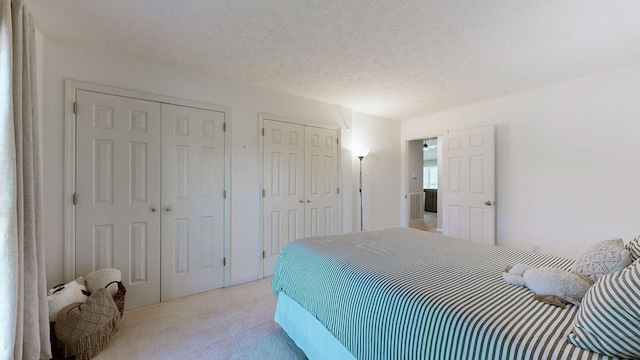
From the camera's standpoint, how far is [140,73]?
2.46 meters

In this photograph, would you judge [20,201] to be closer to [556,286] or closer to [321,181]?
[556,286]

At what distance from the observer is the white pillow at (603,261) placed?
1.12 metres

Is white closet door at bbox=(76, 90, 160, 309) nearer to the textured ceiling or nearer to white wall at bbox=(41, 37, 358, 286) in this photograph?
white wall at bbox=(41, 37, 358, 286)

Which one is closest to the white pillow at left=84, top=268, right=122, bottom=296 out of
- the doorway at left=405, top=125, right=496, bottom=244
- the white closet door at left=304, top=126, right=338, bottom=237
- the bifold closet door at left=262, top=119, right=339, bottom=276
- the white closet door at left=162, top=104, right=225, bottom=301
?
Answer: the white closet door at left=162, top=104, right=225, bottom=301

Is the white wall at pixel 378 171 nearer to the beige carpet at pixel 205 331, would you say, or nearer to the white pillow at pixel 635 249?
the beige carpet at pixel 205 331

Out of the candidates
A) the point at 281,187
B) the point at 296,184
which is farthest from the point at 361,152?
the point at 281,187

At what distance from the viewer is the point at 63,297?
1.82 m

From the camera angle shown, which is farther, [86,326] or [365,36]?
[365,36]

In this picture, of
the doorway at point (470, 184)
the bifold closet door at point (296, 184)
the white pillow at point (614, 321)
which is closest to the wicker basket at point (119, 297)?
the bifold closet door at point (296, 184)

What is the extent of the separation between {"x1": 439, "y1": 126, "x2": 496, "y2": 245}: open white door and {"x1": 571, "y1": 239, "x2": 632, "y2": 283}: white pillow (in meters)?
2.42

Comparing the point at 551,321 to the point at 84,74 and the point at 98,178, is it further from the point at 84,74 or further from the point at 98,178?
the point at 84,74

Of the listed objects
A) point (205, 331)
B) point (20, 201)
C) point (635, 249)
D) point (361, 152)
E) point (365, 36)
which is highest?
point (365, 36)

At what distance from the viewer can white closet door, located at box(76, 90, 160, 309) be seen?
2.21 m

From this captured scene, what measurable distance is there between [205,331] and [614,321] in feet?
7.67
